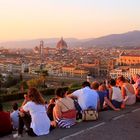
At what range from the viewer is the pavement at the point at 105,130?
7.48 m

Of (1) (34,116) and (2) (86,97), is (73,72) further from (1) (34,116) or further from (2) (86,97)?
(1) (34,116)

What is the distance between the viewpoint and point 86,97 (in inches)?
365

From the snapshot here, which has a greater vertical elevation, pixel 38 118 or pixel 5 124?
pixel 38 118

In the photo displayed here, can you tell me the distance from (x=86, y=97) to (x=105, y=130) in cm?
139

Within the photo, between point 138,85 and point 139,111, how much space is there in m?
1.95

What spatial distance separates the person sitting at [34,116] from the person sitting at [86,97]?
1.56 m

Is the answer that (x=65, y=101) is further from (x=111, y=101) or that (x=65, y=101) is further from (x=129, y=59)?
(x=129, y=59)

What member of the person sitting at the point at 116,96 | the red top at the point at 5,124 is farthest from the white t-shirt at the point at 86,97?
the red top at the point at 5,124

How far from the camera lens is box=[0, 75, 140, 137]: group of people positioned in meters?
7.67

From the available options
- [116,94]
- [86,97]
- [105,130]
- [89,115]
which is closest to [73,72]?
[116,94]

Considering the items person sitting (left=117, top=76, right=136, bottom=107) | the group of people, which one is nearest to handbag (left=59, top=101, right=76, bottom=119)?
the group of people

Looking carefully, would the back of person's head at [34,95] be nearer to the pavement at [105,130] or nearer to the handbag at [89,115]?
the pavement at [105,130]

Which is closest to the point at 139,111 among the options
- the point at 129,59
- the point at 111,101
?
the point at 111,101

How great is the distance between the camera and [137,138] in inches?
294
